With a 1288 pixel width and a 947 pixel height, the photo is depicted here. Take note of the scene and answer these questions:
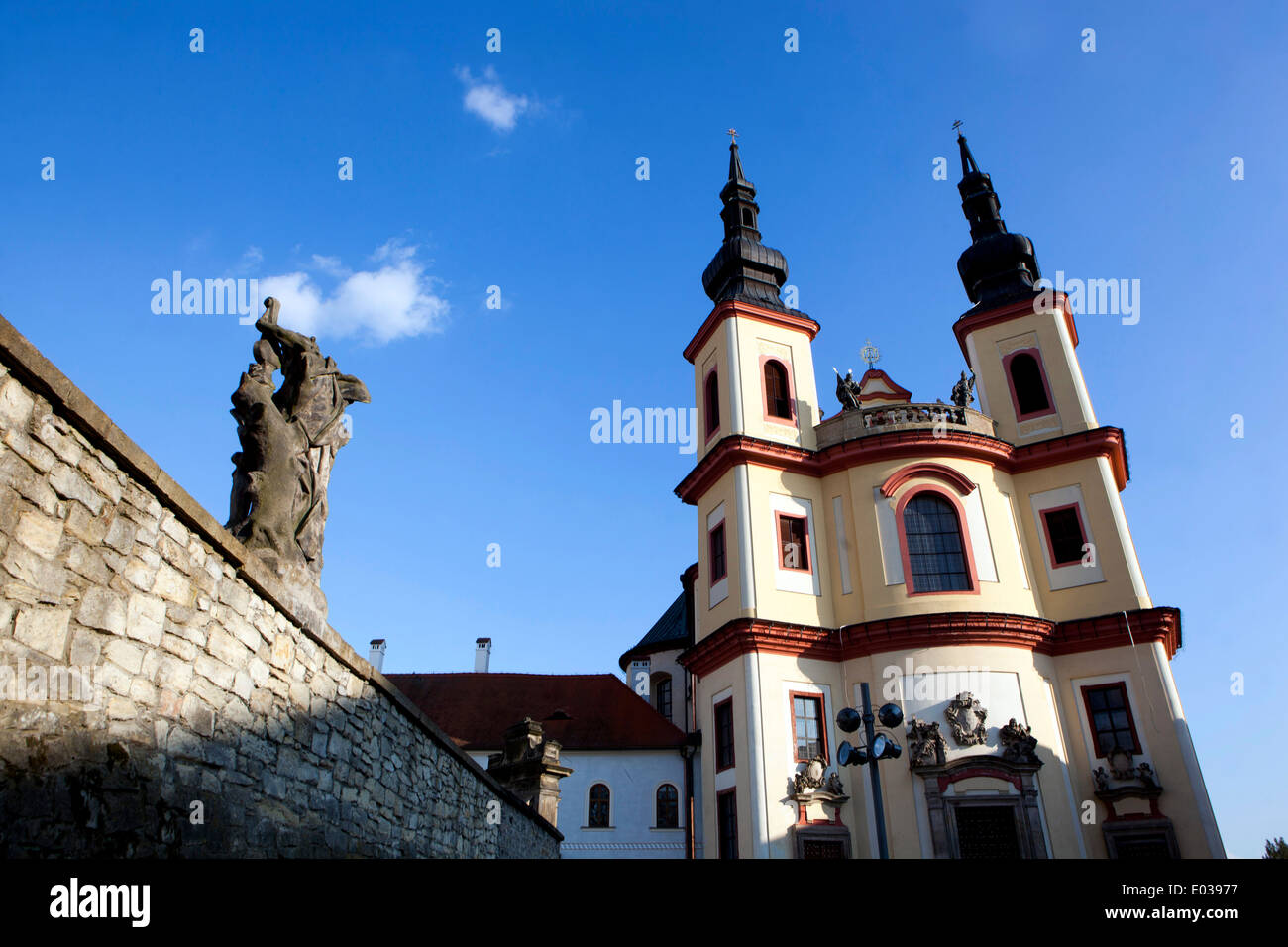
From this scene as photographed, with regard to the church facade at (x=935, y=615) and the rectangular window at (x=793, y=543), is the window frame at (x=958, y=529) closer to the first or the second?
the church facade at (x=935, y=615)

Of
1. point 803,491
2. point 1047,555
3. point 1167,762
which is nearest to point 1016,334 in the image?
point 1047,555

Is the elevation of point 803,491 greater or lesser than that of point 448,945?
greater

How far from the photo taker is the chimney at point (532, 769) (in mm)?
15242

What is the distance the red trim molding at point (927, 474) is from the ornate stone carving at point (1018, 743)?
18.1 feet

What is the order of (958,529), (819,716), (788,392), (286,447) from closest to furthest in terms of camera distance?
(286,447), (819,716), (958,529), (788,392)

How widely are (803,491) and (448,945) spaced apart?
59.8 feet

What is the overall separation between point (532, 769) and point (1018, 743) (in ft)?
31.8

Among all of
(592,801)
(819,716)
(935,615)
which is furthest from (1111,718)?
(592,801)

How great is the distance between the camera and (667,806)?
91.2ft

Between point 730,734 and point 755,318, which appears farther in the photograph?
point 755,318

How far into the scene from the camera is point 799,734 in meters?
17.6

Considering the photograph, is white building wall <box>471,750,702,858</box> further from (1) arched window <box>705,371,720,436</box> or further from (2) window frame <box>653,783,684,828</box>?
(1) arched window <box>705,371,720,436</box>

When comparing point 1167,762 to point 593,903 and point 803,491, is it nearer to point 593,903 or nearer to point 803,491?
point 803,491

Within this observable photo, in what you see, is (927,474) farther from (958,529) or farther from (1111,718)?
(1111,718)
